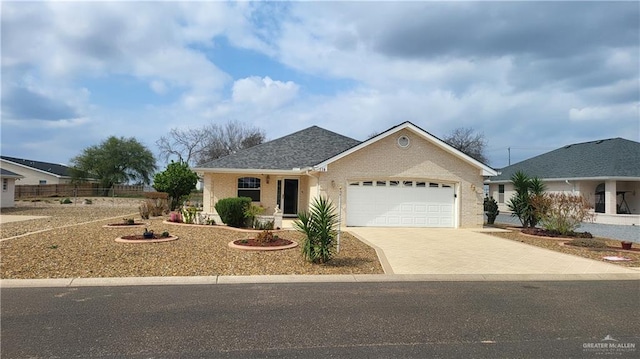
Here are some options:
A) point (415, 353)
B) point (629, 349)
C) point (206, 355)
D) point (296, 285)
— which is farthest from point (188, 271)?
point (629, 349)

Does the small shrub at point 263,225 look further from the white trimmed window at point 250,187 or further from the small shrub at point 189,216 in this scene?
the white trimmed window at point 250,187

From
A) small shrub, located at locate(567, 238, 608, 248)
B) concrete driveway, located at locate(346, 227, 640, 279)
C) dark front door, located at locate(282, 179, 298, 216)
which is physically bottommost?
concrete driveway, located at locate(346, 227, 640, 279)

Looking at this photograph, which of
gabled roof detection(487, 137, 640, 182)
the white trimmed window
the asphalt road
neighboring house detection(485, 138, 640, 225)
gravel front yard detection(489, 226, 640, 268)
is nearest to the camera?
the asphalt road

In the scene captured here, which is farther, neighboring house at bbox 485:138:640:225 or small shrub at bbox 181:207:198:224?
neighboring house at bbox 485:138:640:225

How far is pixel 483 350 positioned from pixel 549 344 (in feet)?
2.97

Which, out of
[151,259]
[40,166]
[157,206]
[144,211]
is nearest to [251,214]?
[151,259]

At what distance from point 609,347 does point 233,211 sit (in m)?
13.6

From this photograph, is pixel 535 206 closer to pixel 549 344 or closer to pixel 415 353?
pixel 549 344

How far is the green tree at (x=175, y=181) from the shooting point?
24.5 m

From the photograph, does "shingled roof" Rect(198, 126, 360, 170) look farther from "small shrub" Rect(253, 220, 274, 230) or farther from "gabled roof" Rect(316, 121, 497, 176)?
"small shrub" Rect(253, 220, 274, 230)

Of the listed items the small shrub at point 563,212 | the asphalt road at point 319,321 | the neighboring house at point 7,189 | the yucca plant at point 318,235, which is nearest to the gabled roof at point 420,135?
the small shrub at point 563,212

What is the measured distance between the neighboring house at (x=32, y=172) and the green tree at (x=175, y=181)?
129 ft

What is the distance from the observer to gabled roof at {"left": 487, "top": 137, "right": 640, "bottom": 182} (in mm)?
24311

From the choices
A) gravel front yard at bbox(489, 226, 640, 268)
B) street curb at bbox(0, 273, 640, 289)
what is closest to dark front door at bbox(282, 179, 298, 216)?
gravel front yard at bbox(489, 226, 640, 268)
